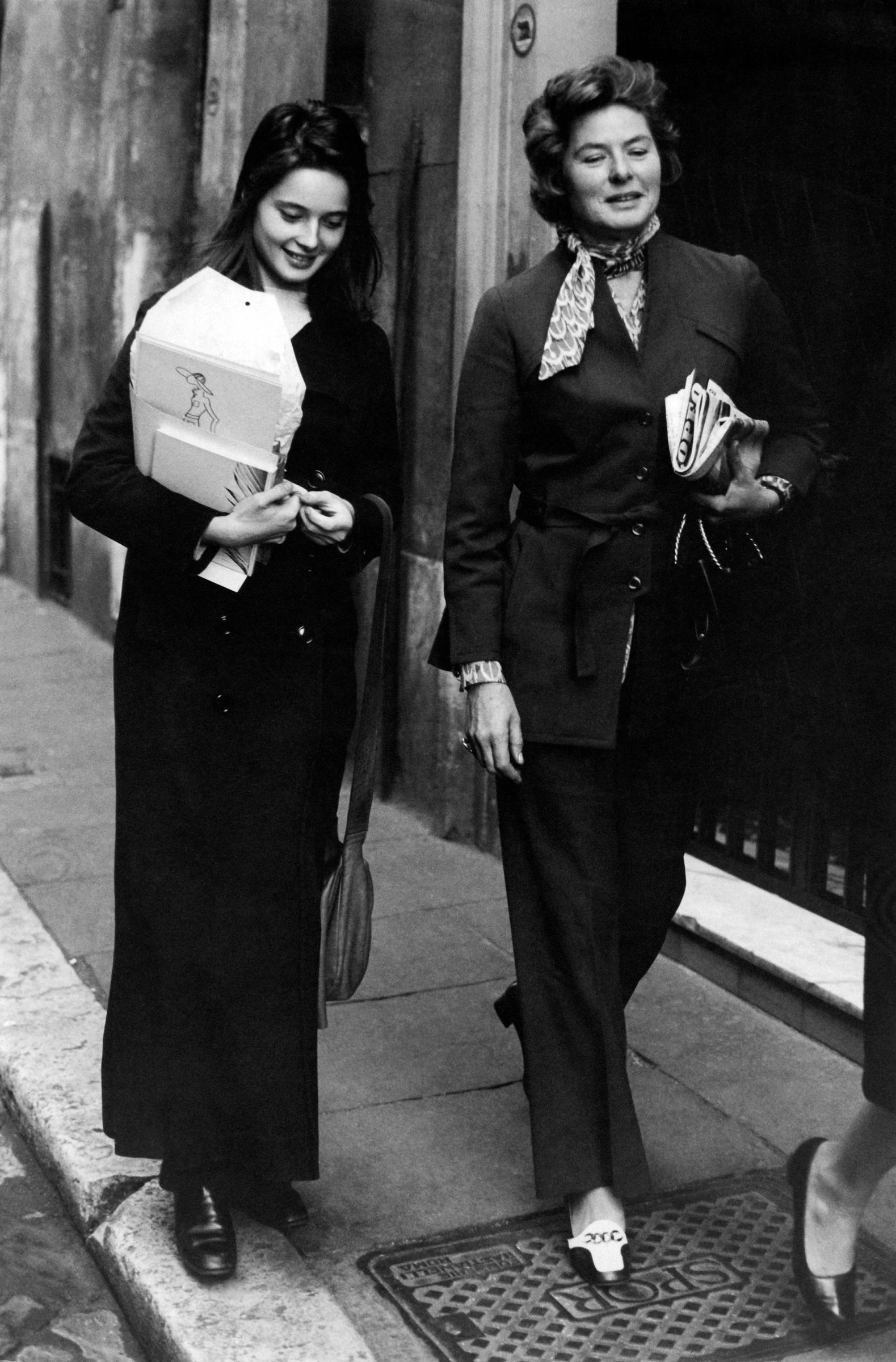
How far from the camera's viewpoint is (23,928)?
518 cm

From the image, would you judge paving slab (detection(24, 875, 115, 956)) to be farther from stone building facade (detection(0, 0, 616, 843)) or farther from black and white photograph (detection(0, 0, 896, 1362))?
stone building facade (detection(0, 0, 616, 843))

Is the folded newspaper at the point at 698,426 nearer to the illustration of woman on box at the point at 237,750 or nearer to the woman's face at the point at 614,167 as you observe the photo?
the woman's face at the point at 614,167

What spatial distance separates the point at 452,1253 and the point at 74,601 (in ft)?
24.0

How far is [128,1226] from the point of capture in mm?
3488

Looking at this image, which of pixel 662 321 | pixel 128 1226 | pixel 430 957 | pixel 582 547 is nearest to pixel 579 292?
pixel 662 321

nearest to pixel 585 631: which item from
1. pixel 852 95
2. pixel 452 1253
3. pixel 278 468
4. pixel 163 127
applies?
pixel 278 468

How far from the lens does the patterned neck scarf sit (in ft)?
10.6

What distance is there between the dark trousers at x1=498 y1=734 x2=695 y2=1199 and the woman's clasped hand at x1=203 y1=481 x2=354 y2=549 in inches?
21.5

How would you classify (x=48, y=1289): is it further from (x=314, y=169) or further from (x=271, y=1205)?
(x=314, y=169)

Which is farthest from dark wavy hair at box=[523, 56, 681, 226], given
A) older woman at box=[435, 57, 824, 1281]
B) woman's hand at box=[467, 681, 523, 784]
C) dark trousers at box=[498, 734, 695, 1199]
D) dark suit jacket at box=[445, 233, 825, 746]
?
dark trousers at box=[498, 734, 695, 1199]

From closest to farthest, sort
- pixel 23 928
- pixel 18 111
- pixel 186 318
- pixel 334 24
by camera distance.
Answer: pixel 186 318 → pixel 23 928 → pixel 334 24 → pixel 18 111

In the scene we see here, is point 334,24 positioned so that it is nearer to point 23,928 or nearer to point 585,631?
point 23,928

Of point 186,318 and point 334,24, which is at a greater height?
point 334,24

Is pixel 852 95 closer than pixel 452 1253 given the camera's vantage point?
No
